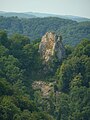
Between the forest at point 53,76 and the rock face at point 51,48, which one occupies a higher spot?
the rock face at point 51,48

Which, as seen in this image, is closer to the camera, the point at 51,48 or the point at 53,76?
the point at 53,76

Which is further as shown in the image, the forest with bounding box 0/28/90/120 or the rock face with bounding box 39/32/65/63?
the rock face with bounding box 39/32/65/63

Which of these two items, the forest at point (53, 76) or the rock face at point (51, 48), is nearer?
the forest at point (53, 76)

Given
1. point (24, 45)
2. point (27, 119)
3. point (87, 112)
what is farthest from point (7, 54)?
point (27, 119)

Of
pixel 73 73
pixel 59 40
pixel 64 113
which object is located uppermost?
pixel 59 40

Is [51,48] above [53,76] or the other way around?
above

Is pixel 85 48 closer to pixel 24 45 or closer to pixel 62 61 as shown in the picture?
pixel 62 61

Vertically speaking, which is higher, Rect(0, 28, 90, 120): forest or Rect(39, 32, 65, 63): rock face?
Rect(39, 32, 65, 63): rock face

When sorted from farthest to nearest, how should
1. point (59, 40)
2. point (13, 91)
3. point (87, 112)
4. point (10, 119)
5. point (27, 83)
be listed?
point (59, 40) → point (27, 83) → point (87, 112) → point (13, 91) → point (10, 119)
